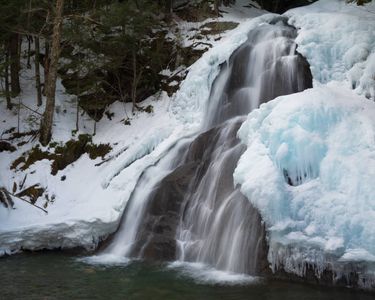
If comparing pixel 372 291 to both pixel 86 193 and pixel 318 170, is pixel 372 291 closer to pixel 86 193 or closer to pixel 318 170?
pixel 318 170

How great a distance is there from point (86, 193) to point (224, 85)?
441 cm

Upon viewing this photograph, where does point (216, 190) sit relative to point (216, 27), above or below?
below

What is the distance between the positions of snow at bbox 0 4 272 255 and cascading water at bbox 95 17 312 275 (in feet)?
1.24

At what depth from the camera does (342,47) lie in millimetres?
10977

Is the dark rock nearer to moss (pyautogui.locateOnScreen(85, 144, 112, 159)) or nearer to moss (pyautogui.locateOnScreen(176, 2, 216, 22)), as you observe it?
moss (pyautogui.locateOnScreen(85, 144, 112, 159))

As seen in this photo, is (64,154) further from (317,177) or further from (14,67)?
(317,177)

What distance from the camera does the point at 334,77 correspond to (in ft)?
34.6

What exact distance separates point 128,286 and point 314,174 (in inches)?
137

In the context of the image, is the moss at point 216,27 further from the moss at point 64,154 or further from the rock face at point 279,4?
the rock face at point 279,4

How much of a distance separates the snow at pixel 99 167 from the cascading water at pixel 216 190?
38cm

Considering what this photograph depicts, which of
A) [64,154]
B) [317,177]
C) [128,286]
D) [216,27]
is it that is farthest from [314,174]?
[216,27]

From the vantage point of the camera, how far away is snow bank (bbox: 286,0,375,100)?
9.98m

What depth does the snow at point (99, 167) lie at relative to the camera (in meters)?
9.75

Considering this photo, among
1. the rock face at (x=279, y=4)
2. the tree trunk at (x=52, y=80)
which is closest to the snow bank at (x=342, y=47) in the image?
the tree trunk at (x=52, y=80)
